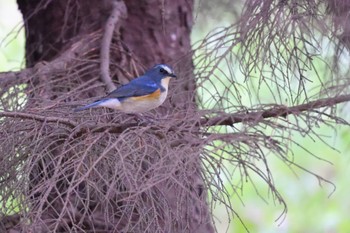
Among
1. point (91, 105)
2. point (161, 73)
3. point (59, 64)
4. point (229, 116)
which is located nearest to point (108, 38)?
point (59, 64)

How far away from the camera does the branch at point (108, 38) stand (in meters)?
3.23

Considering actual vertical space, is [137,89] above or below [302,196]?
below

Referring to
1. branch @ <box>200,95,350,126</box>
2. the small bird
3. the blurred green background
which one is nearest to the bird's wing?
the small bird

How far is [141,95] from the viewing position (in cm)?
287

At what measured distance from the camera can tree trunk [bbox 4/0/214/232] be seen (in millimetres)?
2271

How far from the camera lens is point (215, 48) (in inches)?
111

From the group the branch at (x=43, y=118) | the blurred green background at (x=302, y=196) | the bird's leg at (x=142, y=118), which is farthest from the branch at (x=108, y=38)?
the blurred green background at (x=302, y=196)

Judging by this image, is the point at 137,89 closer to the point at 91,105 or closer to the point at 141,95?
the point at 141,95

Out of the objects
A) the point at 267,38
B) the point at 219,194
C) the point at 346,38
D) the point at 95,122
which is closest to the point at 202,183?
the point at 219,194

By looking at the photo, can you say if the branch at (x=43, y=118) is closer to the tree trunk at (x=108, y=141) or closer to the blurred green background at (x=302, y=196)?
the tree trunk at (x=108, y=141)

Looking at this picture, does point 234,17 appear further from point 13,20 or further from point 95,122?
point 13,20

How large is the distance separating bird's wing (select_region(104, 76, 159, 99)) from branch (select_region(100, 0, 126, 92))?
0.73ft

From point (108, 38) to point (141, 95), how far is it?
612 mm

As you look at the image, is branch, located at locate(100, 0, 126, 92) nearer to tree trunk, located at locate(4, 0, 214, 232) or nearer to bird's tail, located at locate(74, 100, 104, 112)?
tree trunk, located at locate(4, 0, 214, 232)
